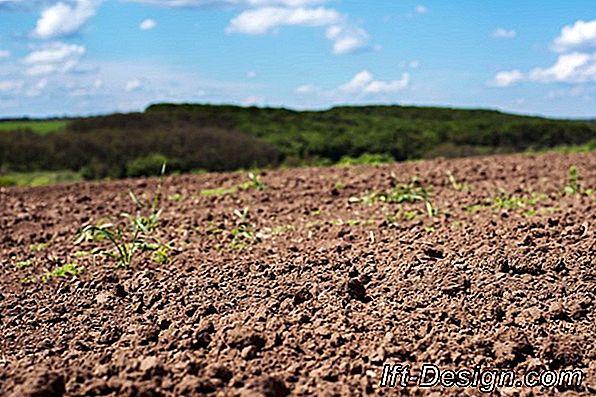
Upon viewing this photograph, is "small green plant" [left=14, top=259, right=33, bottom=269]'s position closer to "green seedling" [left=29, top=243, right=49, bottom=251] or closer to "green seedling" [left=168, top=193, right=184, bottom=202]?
"green seedling" [left=29, top=243, right=49, bottom=251]

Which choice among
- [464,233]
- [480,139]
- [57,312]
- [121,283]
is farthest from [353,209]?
[480,139]

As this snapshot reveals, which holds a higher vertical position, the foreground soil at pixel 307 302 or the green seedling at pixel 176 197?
the green seedling at pixel 176 197

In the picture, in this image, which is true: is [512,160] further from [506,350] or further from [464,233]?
[506,350]

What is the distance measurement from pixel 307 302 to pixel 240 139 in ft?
35.3

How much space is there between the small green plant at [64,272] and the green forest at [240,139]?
6813mm

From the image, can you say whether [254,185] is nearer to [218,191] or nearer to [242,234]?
[218,191]

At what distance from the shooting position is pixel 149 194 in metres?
8.22

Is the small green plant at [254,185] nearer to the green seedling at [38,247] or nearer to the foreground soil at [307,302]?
the foreground soil at [307,302]

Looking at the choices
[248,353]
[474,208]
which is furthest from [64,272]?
[474,208]

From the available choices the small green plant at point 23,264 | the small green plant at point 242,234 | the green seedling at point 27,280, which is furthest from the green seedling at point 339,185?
the green seedling at point 27,280

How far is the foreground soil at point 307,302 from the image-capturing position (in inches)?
118

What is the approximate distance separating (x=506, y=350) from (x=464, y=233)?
1739 mm

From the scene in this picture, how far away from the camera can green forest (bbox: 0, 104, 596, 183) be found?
13398mm

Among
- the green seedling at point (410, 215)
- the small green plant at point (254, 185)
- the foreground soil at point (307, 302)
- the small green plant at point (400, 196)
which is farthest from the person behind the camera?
the small green plant at point (254, 185)
